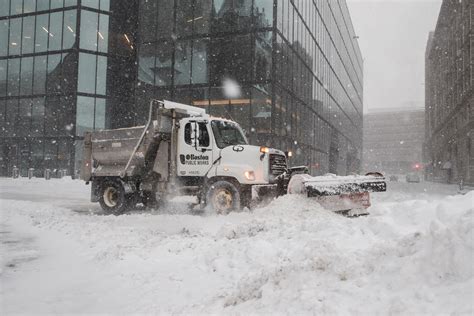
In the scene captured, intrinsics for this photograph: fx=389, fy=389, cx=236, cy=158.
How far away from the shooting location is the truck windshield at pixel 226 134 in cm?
1070

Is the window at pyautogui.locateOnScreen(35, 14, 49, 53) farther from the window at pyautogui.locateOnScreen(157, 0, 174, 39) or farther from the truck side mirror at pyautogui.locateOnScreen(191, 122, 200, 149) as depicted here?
the truck side mirror at pyautogui.locateOnScreen(191, 122, 200, 149)

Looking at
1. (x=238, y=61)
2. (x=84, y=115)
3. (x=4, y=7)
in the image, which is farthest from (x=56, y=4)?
(x=238, y=61)

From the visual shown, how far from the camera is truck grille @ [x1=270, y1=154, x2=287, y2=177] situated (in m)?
10.5

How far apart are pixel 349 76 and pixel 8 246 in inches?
2270

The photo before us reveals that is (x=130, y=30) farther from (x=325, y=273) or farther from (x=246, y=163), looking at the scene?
(x=325, y=273)

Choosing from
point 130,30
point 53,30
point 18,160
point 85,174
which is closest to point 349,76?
point 130,30

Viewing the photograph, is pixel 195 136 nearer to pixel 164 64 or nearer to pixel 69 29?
pixel 164 64

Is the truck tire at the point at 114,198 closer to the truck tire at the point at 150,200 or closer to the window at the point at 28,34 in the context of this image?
the truck tire at the point at 150,200

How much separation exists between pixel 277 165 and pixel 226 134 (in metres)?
1.67

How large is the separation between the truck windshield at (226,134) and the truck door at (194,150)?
24 centimetres

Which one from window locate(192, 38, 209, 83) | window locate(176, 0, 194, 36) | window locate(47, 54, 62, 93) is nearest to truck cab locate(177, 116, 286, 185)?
window locate(192, 38, 209, 83)

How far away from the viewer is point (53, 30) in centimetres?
2959

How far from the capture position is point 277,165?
10.8 metres

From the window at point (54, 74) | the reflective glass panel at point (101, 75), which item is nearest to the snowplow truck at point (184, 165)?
the reflective glass panel at point (101, 75)
